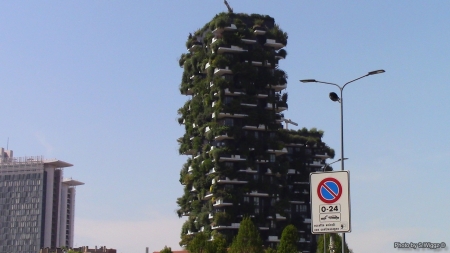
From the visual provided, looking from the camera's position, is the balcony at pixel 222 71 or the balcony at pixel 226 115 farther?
the balcony at pixel 222 71

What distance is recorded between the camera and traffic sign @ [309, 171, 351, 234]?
2003 cm

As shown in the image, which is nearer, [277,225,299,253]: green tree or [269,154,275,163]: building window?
[277,225,299,253]: green tree

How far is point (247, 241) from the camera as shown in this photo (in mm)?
98188

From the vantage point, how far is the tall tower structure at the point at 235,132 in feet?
369

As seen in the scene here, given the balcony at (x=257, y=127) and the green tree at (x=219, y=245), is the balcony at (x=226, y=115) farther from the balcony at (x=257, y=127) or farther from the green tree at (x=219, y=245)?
the green tree at (x=219, y=245)

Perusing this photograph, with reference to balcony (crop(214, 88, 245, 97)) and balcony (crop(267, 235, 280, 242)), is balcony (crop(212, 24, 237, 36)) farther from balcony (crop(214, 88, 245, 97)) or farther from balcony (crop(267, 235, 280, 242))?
balcony (crop(267, 235, 280, 242))

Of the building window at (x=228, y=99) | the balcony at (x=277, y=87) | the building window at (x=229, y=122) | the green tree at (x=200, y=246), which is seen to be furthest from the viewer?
the balcony at (x=277, y=87)

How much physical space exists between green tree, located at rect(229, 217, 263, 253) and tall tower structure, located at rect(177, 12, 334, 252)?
989cm

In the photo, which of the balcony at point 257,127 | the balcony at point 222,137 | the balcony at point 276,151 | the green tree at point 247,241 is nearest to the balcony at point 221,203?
the balcony at point 222,137

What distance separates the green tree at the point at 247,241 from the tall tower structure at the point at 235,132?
9.89m

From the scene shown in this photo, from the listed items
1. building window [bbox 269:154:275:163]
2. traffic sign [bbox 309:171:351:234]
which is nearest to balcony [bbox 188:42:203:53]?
building window [bbox 269:154:275:163]

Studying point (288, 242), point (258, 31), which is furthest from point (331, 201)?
point (258, 31)

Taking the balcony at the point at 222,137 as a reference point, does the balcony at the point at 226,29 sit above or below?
above

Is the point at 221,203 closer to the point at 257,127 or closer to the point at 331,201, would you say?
the point at 257,127
